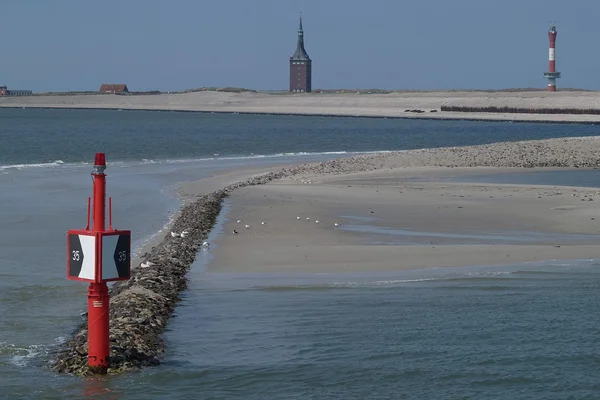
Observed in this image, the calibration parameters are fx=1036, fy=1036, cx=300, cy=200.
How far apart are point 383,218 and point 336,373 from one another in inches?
375

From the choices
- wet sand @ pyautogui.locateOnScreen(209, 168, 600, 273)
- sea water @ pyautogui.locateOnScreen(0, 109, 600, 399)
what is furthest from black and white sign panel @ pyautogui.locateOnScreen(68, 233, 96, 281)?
wet sand @ pyautogui.locateOnScreen(209, 168, 600, 273)

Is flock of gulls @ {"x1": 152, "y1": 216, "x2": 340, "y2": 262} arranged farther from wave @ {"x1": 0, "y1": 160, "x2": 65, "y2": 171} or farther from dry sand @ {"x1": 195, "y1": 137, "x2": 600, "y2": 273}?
wave @ {"x1": 0, "y1": 160, "x2": 65, "y2": 171}

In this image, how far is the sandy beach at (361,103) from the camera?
4499 inches

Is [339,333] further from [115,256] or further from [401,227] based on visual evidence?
[401,227]

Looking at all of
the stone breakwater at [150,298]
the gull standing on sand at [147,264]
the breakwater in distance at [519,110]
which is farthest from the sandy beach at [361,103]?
the gull standing on sand at [147,264]

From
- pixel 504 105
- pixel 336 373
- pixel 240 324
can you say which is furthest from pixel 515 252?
pixel 504 105

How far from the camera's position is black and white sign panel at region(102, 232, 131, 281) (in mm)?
7012

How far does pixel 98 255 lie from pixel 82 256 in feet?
0.43

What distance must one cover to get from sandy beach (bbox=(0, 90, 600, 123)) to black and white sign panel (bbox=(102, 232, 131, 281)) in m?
88.4

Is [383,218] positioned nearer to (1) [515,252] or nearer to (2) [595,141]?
(1) [515,252]

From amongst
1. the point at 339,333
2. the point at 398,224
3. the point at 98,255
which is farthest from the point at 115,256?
the point at 398,224

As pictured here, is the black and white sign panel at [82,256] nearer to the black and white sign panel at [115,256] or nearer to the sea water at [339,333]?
the black and white sign panel at [115,256]

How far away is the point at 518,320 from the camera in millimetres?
9250

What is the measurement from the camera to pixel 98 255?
6.97m
